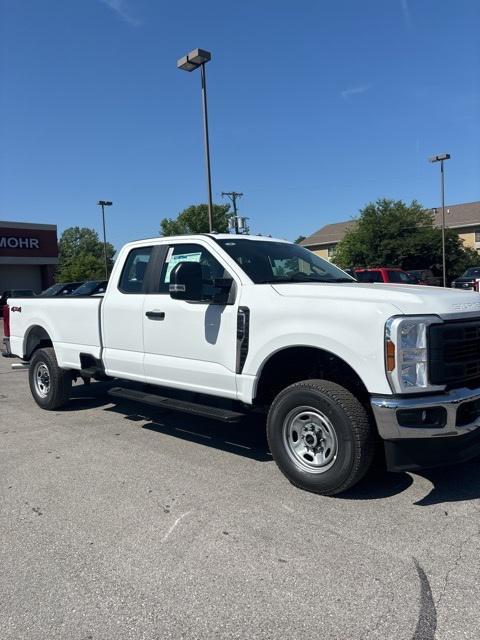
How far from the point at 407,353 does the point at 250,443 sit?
2432mm

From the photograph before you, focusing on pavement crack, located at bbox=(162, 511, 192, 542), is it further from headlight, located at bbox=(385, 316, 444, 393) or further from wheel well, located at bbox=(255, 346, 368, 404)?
headlight, located at bbox=(385, 316, 444, 393)


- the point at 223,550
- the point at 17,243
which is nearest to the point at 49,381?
the point at 223,550

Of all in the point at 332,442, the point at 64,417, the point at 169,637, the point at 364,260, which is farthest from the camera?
the point at 364,260

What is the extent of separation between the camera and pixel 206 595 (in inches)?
112

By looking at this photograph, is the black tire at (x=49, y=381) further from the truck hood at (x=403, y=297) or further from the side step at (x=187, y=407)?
the truck hood at (x=403, y=297)

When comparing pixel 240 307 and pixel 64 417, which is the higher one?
pixel 240 307

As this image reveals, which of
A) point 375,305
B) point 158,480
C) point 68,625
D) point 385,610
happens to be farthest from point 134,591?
point 375,305

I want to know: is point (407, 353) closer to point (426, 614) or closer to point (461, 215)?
point (426, 614)

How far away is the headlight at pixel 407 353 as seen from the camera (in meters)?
3.56

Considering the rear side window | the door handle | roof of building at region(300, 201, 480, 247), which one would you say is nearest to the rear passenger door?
the door handle

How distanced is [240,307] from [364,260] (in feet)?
146

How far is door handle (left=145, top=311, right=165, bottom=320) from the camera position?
526cm

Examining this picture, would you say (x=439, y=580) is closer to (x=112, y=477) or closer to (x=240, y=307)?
(x=240, y=307)

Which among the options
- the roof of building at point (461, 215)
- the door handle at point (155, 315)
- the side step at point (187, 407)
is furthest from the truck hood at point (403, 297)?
the roof of building at point (461, 215)
